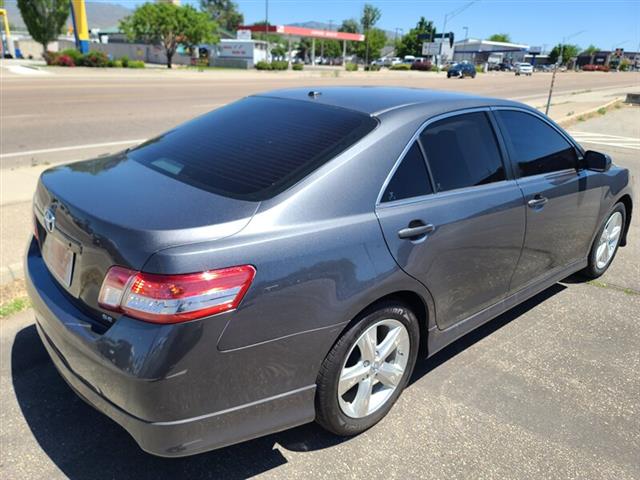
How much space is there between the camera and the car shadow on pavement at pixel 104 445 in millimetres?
2436

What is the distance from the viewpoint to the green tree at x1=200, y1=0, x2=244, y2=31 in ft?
439

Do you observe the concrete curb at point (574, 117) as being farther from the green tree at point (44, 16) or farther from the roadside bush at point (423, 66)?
the roadside bush at point (423, 66)

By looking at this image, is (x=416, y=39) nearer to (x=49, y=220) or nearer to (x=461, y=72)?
(x=461, y=72)

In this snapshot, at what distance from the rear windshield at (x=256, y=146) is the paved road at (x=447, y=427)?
1278 mm

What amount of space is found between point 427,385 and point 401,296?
0.79m

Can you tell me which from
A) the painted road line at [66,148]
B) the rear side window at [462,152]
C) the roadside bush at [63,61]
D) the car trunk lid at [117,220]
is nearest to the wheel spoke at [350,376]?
the car trunk lid at [117,220]

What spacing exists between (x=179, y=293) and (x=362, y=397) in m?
1.15

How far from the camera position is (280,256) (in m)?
2.12

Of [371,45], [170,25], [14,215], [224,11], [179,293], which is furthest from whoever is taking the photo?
[224,11]

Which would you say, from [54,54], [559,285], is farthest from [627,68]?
[559,285]

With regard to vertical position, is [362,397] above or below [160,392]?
below

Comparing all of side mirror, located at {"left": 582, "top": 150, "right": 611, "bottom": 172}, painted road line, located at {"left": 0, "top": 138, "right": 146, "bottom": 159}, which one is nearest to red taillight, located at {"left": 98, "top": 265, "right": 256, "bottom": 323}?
side mirror, located at {"left": 582, "top": 150, "right": 611, "bottom": 172}

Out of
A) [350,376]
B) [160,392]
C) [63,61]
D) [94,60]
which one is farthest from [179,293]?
[63,61]

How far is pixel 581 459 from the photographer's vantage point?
8.60 feet
